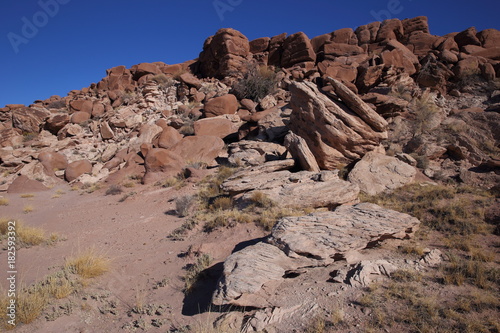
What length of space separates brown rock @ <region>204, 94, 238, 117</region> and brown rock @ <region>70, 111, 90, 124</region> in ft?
37.5

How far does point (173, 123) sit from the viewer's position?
62.3 ft

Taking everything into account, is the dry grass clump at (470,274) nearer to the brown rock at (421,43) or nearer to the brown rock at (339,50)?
the brown rock at (339,50)

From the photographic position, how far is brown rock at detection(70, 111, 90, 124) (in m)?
22.2

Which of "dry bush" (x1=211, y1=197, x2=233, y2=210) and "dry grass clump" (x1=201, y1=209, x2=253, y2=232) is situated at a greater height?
"dry bush" (x1=211, y1=197, x2=233, y2=210)

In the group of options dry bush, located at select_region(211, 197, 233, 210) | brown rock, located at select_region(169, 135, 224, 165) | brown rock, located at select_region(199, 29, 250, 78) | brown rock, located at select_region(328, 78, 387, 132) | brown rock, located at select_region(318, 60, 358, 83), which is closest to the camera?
dry bush, located at select_region(211, 197, 233, 210)

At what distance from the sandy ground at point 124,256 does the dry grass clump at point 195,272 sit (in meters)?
0.15

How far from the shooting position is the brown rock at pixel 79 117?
2222 centimetres

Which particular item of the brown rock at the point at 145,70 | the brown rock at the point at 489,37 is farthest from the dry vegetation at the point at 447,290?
the brown rock at the point at 145,70

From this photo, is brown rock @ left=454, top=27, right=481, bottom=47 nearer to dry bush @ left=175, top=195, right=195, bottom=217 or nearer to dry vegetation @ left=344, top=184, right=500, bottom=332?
dry vegetation @ left=344, top=184, right=500, bottom=332

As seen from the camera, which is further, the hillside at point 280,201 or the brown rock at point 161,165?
the brown rock at point 161,165

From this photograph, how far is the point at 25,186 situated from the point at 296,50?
23855 millimetres

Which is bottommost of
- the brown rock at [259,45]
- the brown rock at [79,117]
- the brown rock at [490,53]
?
the brown rock at [79,117]

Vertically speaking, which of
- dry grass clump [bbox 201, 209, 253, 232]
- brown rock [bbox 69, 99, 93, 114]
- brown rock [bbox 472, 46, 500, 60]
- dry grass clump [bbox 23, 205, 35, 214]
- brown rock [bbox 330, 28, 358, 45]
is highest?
brown rock [bbox 330, 28, 358, 45]

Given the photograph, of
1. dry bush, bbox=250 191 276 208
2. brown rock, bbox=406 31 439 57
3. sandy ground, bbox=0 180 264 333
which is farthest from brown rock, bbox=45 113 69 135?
brown rock, bbox=406 31 439 57
